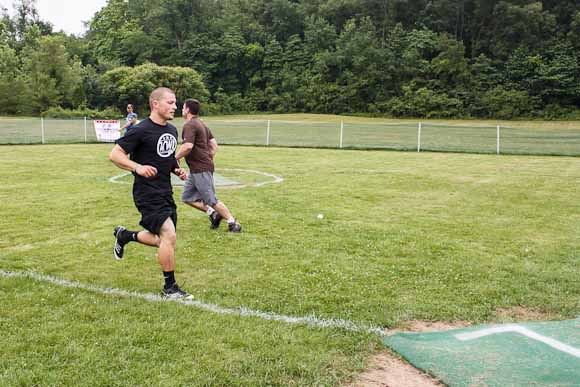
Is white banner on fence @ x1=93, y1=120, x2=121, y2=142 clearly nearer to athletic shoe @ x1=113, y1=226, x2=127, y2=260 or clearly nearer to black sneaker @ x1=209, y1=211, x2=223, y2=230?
black sneaker @ x1=209, y1=211, x2=223, y2=230

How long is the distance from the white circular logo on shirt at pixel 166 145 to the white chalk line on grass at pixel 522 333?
9.29 ft

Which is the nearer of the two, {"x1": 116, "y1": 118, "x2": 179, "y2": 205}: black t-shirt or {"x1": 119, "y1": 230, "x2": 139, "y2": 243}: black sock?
{"x1": 116, "y1": 118, "x2": 179, "y2": 205}: black t-shirt

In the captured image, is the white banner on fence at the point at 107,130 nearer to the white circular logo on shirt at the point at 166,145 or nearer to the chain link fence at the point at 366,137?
the chain link fence at the point at 366,137

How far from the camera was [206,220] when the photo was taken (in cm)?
816

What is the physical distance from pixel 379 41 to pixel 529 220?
64.2 m

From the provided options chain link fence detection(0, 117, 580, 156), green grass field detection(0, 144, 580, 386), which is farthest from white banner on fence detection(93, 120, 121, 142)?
green grass field detection(0, 144, 580, 386)

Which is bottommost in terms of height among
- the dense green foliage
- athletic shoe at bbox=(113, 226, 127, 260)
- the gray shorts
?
athletic shoe at bbox=(113, 226, 127, 260)

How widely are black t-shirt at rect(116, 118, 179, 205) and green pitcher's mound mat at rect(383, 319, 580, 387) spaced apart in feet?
7.69

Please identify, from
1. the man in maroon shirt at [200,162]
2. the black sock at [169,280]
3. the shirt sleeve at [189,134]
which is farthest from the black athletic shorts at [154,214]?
the shirt sleeve at [189,134]

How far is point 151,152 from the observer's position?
473cm

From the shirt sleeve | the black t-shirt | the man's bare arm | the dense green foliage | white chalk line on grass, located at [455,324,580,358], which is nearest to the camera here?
white chalk line on grass, located at [455,324,580,358]

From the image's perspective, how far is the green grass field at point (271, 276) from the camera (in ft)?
11.5

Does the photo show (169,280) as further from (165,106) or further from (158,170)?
(165,106)

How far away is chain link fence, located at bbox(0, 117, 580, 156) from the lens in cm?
2416
